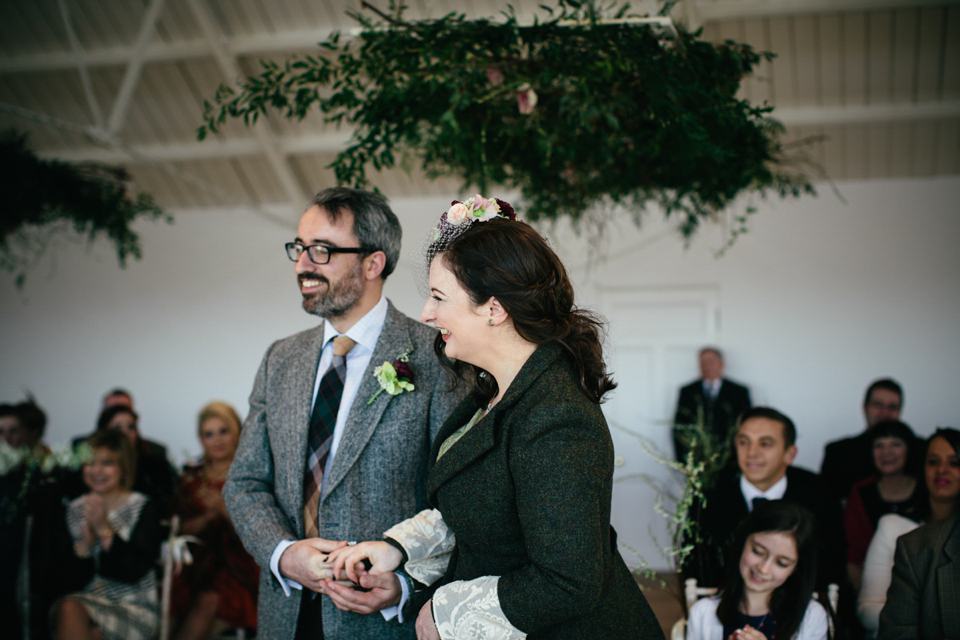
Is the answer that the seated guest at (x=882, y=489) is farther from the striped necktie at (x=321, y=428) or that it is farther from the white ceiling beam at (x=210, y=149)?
the white ceiling beam at (x=210, y=149)

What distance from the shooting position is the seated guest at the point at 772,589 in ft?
8.90

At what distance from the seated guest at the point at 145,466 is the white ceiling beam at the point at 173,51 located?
2.75 metres

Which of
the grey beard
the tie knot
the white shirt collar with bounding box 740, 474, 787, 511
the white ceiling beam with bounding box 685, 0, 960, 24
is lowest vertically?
the white shirt collar with bounding box 740, 474, 787, 511

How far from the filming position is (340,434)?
82.1 inches

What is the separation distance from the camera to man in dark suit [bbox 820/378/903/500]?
15.4ft

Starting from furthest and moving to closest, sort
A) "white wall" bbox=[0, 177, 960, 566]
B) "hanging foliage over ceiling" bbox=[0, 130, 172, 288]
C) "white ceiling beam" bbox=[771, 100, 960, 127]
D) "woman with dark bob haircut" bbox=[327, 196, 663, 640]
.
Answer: "white wall" bbox=[0, 177, 960, 566]
"white ceiling beam" bbox=[771, 100, 960, 127]
"hanging foliage over ceiling" bbox=[0, 130, 172, 288]
"woman with dark bob haircut" bbox=[327, 196, 663, 640]

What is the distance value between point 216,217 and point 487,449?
7030 millimetres

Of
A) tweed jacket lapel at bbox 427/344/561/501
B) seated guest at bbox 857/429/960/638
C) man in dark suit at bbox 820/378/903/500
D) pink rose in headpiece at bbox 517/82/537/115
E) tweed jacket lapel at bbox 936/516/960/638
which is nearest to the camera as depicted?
tweed jacket lapel at bbox 427/344/561/501

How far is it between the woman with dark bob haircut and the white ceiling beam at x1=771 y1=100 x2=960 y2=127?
504 cm

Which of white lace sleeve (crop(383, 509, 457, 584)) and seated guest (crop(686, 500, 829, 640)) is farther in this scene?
seated guest (crop(686, 500, 829, 640))

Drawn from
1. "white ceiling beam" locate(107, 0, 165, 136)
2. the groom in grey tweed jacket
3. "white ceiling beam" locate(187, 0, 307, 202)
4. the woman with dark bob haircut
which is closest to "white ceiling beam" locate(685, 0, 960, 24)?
"white ceiling beam" locate(187, 0, 307, 202)

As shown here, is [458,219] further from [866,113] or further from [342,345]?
[866,113]

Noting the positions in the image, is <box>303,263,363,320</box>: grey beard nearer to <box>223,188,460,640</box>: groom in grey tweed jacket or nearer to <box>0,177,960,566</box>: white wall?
<box>223,188,460,640</box>: groom in grey tweed jacket

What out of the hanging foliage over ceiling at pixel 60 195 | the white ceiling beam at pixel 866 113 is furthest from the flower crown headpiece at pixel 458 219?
the white ceiling beam at pixel 866 113
